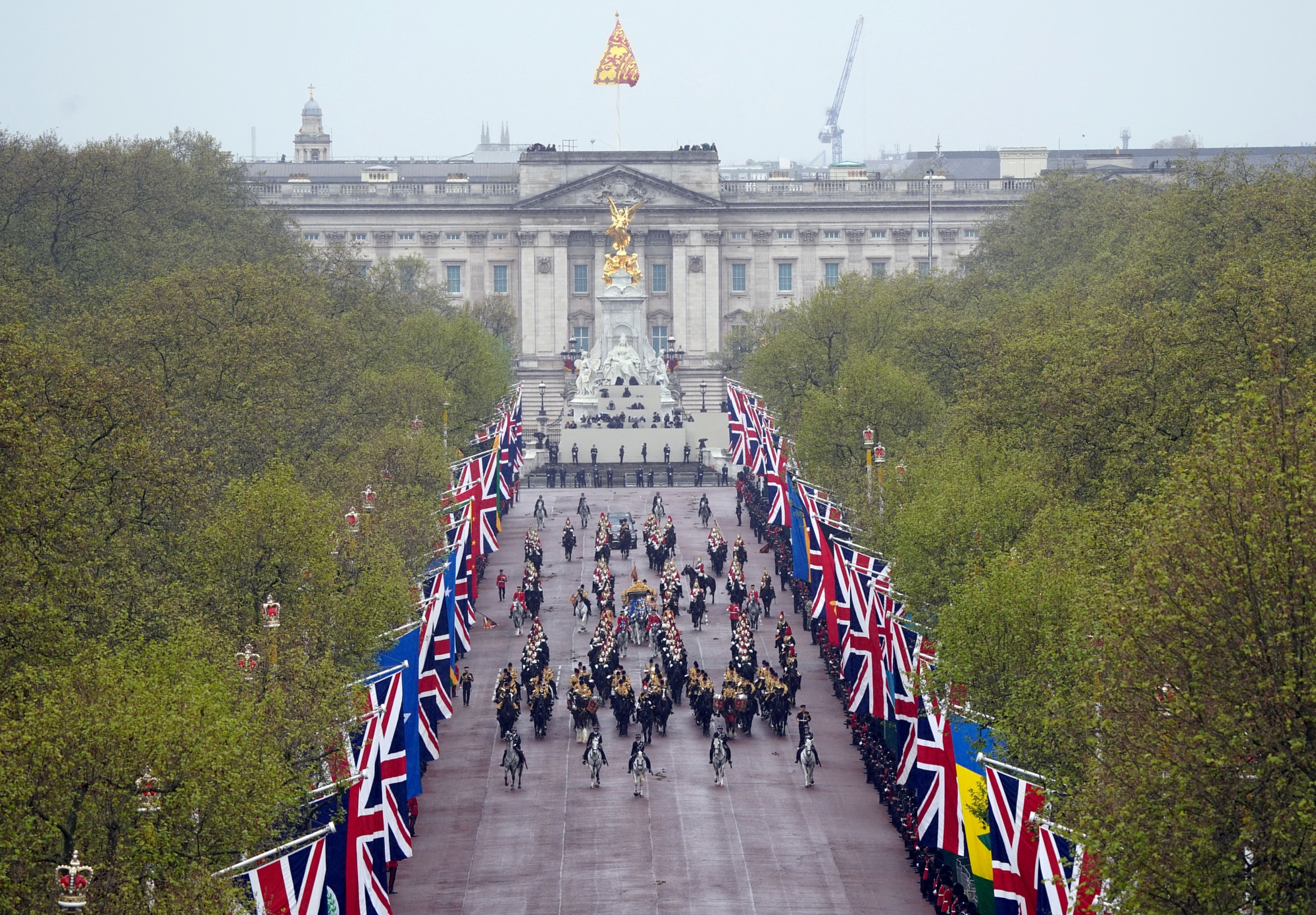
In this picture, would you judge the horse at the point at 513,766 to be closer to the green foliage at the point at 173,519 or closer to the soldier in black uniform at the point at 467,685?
the green foliage at the point at 173,519

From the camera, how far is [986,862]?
115 feet

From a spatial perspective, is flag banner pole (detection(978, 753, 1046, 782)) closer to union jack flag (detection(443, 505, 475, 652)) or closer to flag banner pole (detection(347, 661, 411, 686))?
flag banner pole (detection(347, 661, 411, 686))

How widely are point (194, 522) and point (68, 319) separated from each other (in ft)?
79.4

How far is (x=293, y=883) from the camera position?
29.5 meters

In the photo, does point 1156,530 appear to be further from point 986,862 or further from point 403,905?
point 403,905

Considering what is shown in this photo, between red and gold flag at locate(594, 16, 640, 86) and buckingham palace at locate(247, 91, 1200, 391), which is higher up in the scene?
red and gold flag at locate(594, 16, 640, 86)

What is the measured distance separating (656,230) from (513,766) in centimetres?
11625

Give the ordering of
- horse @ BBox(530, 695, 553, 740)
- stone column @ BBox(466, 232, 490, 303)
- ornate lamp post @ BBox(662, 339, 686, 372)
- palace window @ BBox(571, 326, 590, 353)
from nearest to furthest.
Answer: horse @ BBox(530, 695, 553, 740) < ornate lamp post @ BBox(662, 339, 686, 372) < palace window @ BBox(571, 326, 590, 353) < stone column @ BBox(466, 232, 490, 303)

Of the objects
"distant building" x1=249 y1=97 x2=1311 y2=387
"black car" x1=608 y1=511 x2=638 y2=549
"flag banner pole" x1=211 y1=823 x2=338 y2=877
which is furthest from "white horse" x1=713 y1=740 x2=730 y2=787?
"distant building" x1=249 y1=97 x2=1311 y2=387

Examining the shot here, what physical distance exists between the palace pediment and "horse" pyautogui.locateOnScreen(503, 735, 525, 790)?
11423 centimetres

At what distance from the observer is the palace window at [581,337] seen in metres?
163

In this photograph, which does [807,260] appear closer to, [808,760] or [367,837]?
[808,760]

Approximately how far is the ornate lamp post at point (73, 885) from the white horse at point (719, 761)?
23.9 metres

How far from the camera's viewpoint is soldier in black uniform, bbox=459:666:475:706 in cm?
5516
